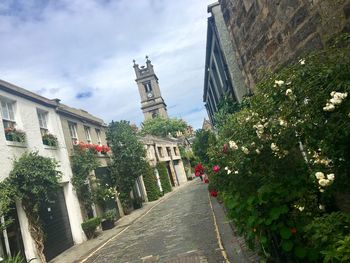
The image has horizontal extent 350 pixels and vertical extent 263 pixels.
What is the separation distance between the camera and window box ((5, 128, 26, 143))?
13.3 metres

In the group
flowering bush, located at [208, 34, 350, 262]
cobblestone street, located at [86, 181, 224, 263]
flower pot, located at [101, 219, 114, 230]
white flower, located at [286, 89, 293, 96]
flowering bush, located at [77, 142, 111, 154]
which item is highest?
flowering bush, located at [77, 142, 111, 154]

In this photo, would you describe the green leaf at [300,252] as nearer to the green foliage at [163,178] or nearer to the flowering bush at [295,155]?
the flowering bush at [295,155]

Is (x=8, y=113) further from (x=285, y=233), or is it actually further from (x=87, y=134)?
(x=285, y=233)

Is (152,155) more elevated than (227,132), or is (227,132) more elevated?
(152,155)

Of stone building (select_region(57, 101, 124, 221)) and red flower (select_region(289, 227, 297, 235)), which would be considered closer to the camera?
red flower (select_region(289, 227, 297, 235))

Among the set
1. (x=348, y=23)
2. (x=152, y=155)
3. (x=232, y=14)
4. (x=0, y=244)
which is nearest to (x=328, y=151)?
(x=348, y=23)

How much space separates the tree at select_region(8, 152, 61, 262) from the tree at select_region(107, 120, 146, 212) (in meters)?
9.55

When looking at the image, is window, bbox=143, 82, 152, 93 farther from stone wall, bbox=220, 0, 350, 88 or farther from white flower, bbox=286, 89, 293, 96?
white flower, bbox=286, 89, 293, 96

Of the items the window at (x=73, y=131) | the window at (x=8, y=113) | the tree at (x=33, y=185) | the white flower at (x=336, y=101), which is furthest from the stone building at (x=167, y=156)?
the white flower at (x=336, y=101)

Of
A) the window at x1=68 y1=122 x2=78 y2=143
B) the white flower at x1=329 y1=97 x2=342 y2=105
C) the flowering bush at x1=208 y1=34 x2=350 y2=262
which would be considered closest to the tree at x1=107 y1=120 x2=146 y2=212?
the window at x1=68 y1=122 x2=78 y2=143

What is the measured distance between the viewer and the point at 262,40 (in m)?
5.63

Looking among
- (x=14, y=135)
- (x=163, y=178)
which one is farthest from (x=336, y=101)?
(x=163, y=178)

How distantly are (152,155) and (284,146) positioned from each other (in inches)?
1365

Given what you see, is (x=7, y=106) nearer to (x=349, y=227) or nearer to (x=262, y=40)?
(x=262, y=40)
